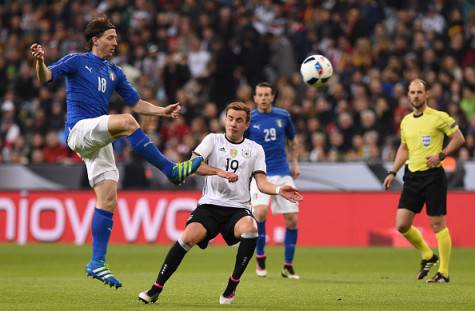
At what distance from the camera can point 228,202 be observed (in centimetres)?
960

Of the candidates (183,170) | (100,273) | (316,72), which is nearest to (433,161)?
(316,72)

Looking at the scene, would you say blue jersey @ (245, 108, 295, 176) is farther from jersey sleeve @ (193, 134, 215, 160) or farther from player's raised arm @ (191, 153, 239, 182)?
player's raised arm @ (191, 153, 239, 182)

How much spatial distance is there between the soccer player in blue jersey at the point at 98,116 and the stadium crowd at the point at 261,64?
10.2 metres

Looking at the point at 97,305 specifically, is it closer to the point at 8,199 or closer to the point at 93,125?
the point at 93,125

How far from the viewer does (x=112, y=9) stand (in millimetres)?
25984

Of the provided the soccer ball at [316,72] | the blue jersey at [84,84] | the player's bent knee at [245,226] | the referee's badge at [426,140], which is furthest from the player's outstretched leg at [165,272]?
the soccer ball at [316,72]

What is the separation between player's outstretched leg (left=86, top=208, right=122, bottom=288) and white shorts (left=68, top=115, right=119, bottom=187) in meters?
0.39

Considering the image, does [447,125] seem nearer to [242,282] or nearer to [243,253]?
[242,282]

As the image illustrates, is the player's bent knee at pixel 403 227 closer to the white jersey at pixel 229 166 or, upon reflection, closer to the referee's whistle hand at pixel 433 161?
the referee's whistle hand at pixel 433 161

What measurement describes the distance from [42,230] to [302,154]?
18.1 feet

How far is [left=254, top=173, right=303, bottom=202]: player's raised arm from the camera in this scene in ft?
29.1

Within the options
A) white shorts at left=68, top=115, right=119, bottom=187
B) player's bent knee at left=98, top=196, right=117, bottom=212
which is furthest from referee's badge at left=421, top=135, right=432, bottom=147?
player's bent knee at left=98, top=196, right=117, bottom=212

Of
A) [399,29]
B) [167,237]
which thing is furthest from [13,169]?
[399,29]

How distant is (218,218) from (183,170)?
0.67 meters
